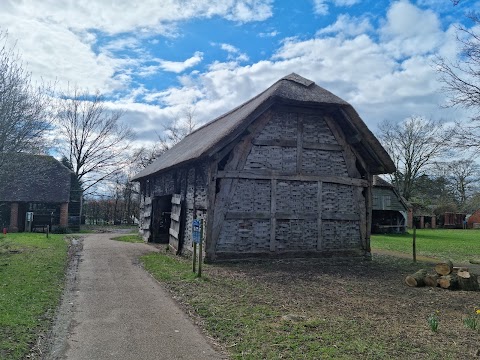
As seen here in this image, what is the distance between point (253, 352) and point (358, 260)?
9914 mm

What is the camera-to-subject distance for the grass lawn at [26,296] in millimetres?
5359

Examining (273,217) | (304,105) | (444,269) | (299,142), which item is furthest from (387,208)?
(444,269)

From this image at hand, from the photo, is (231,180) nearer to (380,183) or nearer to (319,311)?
(319,311)

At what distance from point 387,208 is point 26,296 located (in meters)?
31.6

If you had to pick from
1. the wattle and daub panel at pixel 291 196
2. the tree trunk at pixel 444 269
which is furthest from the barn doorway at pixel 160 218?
the tree trunk at pixel 444 269

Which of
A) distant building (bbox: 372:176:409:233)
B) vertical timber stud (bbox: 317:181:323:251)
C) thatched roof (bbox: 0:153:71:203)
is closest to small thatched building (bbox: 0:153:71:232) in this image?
thatched roof (bbox: 0:153:71:203)

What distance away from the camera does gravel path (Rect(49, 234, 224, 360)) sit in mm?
5145

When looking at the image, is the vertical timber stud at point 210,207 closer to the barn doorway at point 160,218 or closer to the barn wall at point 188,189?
the barn wall at point 188,189

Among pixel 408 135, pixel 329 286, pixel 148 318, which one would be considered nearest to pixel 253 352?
pixel 148 318

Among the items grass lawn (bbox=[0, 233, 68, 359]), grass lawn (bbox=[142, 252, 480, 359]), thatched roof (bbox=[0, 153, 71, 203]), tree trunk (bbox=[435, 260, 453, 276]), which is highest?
thatched roof (bbox=[0, 153, 71, 203])

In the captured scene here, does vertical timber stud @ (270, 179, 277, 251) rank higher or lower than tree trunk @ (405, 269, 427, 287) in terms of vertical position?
higher

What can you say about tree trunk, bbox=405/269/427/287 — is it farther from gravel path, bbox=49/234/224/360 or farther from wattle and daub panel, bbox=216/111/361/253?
gravel path, bbox=49/234/224/360

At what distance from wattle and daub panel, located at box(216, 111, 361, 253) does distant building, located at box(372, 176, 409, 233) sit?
21331 millimetres

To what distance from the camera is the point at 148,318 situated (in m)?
6.65
